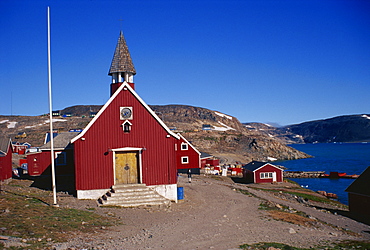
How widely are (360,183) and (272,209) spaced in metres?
15.2

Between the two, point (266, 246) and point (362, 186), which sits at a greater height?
point (266, 246)

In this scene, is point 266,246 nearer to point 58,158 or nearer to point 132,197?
point 132,197

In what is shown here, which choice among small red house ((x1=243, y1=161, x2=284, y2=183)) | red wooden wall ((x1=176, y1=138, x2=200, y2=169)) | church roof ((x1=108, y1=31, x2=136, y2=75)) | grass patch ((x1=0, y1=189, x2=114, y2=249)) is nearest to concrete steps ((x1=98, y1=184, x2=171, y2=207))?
grass patch ((x1=0, y1=189, x2=114, y2=249))

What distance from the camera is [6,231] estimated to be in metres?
13.6

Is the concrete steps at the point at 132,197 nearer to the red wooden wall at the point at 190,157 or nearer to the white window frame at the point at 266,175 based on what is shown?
the red wooden wall at the point at 190,157

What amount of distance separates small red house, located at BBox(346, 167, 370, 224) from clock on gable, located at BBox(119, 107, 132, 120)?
2133 centimetres

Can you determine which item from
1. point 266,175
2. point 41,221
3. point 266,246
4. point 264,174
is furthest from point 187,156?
point 266,246

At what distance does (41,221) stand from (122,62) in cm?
1445

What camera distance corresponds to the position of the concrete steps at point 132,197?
77.2 ft

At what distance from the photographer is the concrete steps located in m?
23.5

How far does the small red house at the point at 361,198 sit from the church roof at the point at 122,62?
2279 cm

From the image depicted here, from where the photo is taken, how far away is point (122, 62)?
90.3 feet

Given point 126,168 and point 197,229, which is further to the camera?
point 126,168

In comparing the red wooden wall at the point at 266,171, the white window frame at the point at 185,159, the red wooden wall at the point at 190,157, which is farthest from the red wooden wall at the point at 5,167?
the red wooden wall at the point at 266,171
